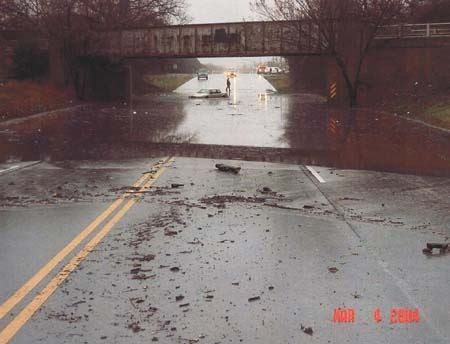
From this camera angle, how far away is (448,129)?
927 inches

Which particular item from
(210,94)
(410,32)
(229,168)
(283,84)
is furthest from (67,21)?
(283,84)

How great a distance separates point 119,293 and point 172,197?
4.93m

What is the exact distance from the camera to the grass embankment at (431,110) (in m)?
26.7

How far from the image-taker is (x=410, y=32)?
4447 centimetres

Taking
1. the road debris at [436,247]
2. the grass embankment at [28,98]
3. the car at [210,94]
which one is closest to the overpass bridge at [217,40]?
the grass embankment at [28,98]

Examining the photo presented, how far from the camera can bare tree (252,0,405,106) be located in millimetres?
41312

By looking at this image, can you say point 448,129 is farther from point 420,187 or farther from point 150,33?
point 150,33

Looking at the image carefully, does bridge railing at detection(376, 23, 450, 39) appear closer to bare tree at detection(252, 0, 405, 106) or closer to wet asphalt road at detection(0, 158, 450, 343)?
bare tree at detection(252, 0, 405, 106)

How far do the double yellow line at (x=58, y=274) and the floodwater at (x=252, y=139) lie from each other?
7138mm

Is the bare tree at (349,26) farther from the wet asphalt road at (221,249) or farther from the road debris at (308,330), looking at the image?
the road debris at (308,330)

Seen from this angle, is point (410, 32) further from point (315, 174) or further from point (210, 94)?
point (315, 174)

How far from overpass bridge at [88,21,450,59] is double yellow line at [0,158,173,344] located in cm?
3769

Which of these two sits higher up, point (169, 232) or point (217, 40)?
point (217, 40)

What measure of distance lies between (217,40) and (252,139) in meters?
32.6
